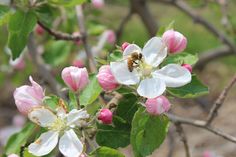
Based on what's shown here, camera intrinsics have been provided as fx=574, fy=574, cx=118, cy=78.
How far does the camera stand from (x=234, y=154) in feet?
13.5

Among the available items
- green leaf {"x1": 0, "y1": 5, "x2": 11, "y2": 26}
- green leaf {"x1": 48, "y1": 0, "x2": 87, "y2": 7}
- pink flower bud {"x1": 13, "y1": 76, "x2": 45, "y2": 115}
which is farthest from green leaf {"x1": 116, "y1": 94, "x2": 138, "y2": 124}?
green leaf {"x1": 0, "y1": 5, "x2": 11, "y2": 26}

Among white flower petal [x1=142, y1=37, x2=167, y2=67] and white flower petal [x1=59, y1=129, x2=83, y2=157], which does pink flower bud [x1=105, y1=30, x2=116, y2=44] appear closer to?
white flower petal [x1=142, y1=37, x2=167, y2=67]

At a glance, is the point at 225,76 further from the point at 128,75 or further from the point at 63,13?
the point at 128,75

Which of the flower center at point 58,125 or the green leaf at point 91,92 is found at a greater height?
the green leaf at point 91,92

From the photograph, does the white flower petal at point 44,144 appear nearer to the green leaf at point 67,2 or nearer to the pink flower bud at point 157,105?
the pink flower bud at point 157,105

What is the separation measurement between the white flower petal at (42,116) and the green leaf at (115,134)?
0.42 ft

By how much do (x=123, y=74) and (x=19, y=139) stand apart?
1.94ft

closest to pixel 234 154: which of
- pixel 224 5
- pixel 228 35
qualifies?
pixel 228 35

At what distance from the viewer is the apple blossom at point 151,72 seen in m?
1.46

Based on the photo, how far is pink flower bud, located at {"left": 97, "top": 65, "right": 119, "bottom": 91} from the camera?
1.48 meters

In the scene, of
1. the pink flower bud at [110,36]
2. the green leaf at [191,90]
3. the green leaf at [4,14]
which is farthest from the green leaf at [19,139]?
the pink flower bud at [110,36]

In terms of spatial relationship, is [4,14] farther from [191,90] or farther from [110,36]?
[110,36]

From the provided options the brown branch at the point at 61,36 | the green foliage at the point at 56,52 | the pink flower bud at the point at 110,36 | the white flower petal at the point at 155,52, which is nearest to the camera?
the white flower petal at the point at 155,52

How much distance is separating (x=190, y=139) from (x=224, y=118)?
486 mm
